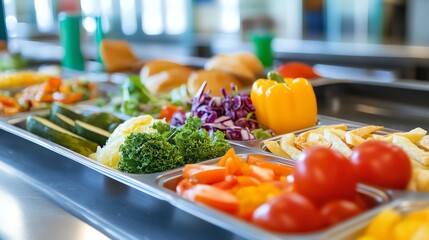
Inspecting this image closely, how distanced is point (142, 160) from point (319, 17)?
434 cm

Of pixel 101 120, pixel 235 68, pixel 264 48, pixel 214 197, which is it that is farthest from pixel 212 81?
pixel 214 197

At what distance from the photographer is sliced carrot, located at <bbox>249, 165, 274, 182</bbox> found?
132cm

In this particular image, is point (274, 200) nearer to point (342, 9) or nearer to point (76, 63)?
point (76, 63)

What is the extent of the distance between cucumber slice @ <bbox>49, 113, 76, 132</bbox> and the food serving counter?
0.13 metres

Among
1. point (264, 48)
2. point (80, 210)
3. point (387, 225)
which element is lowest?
point (80, 210)

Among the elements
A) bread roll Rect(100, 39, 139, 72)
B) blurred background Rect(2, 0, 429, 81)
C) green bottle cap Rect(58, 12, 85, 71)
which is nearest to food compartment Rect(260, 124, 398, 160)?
blurred background Rect(2, 0, 429, 81)

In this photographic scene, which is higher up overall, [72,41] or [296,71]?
[72,41]

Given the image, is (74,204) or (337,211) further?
(74,204)

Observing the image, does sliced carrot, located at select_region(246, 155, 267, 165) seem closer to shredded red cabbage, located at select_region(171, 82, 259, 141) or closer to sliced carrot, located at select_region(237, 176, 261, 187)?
sliced carrot, located at select_region(237, 176, 261, 187)

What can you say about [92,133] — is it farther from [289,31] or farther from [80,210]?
[289,31]

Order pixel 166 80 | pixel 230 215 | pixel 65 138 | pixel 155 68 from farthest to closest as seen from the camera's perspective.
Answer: pixel 155 68 → pixel 166 80 → pixel 65 138 → pixel 230 215

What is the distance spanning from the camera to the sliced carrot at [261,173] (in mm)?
1324

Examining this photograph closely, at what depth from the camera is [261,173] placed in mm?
1344

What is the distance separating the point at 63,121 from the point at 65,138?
10.4 inches
